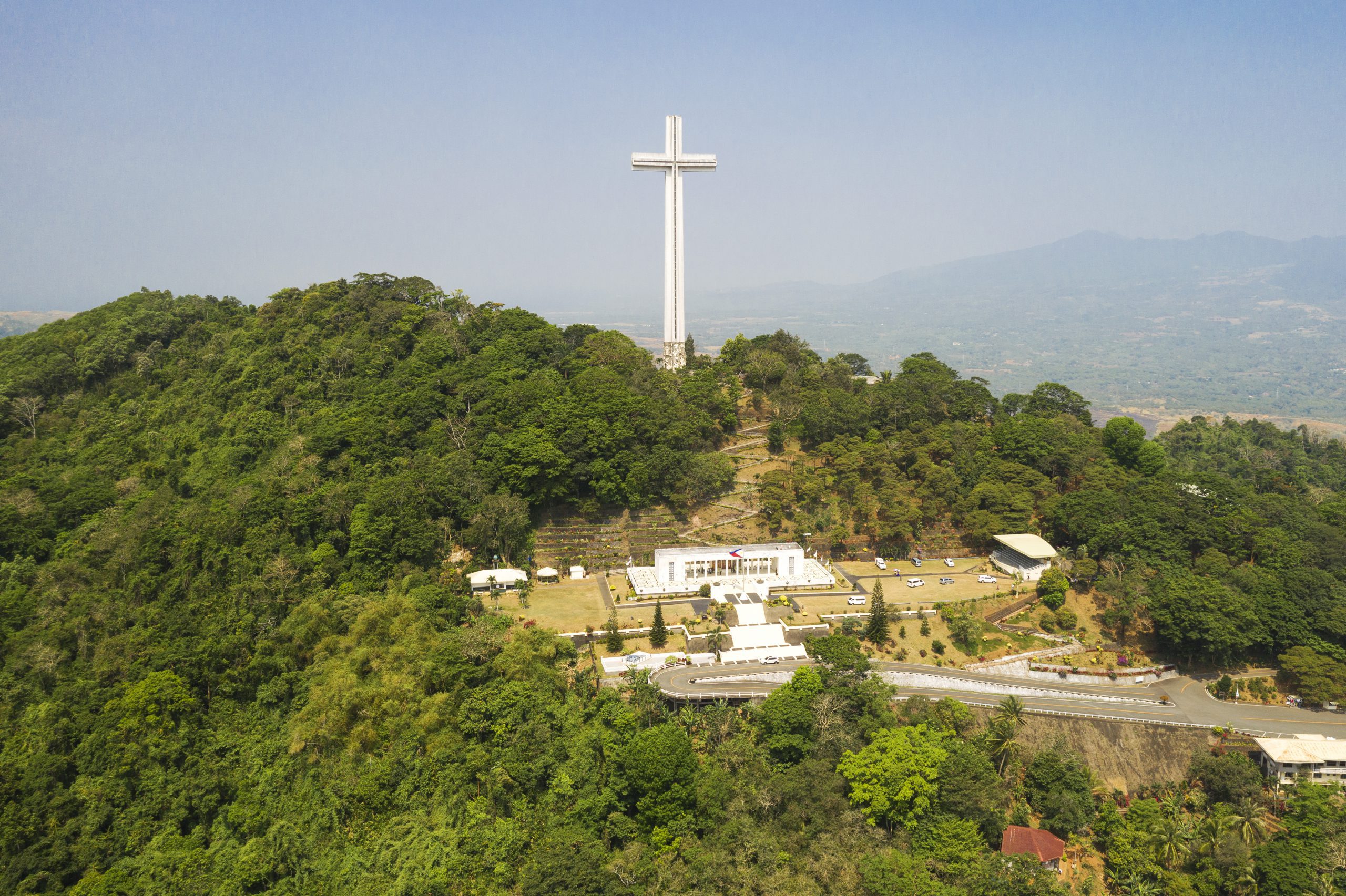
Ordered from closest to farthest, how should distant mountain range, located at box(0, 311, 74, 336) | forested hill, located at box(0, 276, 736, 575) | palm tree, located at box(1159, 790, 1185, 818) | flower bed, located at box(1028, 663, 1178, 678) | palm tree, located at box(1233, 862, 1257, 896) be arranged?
palm tree, located at box(1233, 862, 1257, 896) → palm tree, located at box(1159, 790, 1185, 818) → flower bed, located at box(1028, 663, 1178, 678) → forested hill, located at box(0, 276, 736, 575) → distant mountain range, located at box(0, 311, 74, 336)

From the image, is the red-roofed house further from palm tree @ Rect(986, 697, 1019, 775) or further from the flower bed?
the flower bed

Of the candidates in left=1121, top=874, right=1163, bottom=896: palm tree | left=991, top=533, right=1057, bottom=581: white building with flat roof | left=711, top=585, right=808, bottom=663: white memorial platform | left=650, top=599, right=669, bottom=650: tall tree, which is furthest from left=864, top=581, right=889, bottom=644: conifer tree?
left=1121, top=874, right=1163, bottom=896: palm tree

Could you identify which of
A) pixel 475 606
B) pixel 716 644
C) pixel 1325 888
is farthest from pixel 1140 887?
pixel 475 606

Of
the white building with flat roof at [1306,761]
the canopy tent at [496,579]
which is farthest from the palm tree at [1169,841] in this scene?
the canopy tent at [496,579]

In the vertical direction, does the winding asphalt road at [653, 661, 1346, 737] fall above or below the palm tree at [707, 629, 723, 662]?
below

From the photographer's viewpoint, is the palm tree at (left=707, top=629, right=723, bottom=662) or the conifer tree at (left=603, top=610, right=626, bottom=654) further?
the palm tree at (left=707, top=629, right=723, bottom=662)
